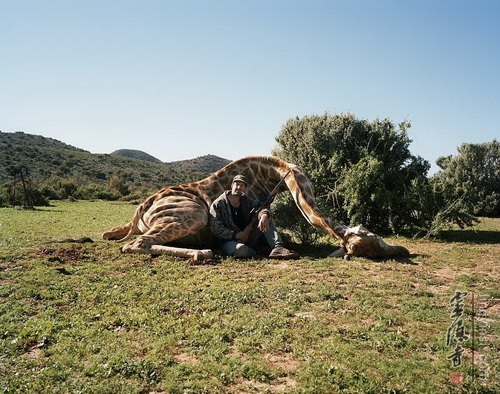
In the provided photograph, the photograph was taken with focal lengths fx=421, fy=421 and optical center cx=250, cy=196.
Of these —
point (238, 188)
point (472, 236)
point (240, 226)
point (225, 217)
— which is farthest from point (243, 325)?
point (472, 236)

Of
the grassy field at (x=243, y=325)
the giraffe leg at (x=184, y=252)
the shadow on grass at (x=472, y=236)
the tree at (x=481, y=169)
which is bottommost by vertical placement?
the grassy field at (x=243, y=325)

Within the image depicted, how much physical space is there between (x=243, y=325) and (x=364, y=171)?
9711mm

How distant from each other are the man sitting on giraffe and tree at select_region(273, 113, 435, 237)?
5.15 metres

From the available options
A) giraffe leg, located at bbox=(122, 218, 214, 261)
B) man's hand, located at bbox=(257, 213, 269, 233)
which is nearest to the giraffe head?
man's hand, located at bbox=(257, 213, 269, 233)

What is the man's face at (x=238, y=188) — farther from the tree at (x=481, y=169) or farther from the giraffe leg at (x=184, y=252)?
the tree at (x=481, y=169)

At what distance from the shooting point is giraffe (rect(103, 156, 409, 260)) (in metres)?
8.95

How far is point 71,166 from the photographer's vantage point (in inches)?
2157

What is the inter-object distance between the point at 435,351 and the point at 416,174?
1119 centimetres

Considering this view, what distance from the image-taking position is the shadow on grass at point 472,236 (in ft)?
40.6

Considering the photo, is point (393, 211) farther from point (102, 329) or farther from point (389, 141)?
point (102, 329)

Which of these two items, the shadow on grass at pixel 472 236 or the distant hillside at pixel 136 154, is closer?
the shadow on grass at pixel 472 236

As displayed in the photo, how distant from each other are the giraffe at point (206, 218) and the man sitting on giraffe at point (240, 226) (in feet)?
1.26

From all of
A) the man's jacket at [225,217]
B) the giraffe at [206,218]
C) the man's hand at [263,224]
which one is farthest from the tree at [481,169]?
the man's hand at [263,224]

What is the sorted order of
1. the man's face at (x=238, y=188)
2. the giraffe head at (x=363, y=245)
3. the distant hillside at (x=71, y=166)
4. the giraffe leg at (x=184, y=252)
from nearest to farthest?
the giraffe leg at (x=184, y=252), the giraffe head at (x=363, y=245), the man's face at (x=238, y=188), the distant hillside at (x=71, y=166)
